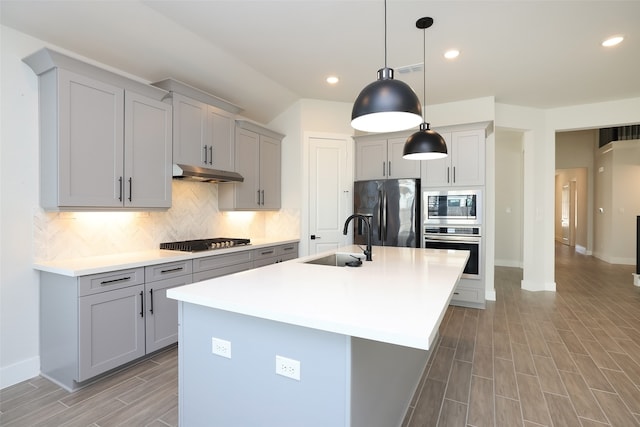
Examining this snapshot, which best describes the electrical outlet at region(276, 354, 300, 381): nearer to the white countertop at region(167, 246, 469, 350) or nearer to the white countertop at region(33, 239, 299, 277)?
the white countertop at region(167, 246, 469, 350)

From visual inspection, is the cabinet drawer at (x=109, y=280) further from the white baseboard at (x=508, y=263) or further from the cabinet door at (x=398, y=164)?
the white baseboard at (x=508, y=263)

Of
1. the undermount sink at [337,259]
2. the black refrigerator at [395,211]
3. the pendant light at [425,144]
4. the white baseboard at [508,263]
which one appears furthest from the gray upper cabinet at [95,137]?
the white baseboard at [508,263]

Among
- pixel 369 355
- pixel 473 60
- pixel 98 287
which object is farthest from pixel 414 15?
pixel 98 287

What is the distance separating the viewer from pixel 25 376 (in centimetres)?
240

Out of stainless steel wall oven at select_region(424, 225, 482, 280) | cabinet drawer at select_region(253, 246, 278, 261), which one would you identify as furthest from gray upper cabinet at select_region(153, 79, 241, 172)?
stainless steel wall oven at select_region(424, 225, 482, 280)

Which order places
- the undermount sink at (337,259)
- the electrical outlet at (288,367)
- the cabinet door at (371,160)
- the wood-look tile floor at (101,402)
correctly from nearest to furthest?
the electrical outlet at (288,367) → the wood-look tile floor at (101,402) → the undermount sink at (337,259) → the cabinet door at (371,160)

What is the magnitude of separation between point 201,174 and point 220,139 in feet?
2.04

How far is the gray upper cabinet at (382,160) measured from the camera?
451 cm

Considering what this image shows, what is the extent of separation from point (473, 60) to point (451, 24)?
0.87 metres

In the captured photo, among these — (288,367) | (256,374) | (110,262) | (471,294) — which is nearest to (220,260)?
(110,262)

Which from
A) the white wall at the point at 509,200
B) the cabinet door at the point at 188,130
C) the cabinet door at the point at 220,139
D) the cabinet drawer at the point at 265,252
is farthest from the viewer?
the white wall at the point at 509,200

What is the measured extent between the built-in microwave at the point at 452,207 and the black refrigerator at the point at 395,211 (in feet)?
0.44

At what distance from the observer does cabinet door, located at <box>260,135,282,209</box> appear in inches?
174

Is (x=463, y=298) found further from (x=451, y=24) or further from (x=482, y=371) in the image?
(x=451, y=24)
